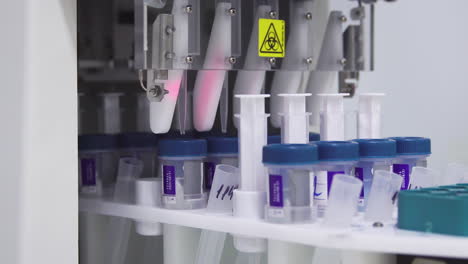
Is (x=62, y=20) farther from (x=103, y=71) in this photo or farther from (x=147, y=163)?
(x=103, y=71)

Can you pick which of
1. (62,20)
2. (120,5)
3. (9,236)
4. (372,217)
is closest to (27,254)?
(9,236)

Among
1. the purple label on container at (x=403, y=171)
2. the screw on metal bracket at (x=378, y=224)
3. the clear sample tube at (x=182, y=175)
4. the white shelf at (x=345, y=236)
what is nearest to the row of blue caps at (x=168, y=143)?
the clear sample tube at (x=182, y=175)

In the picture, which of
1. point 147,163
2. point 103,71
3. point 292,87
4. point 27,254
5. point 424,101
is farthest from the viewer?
point 424,101

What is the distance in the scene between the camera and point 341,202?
1.10 metres

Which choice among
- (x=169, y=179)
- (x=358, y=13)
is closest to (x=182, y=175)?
(x=169, y=179)

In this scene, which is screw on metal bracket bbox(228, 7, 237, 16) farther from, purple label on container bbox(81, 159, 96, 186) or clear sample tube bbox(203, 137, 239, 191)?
purple label on container bbox(81, 159, 96, 186)

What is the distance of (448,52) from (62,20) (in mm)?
1502

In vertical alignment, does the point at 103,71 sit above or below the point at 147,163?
above

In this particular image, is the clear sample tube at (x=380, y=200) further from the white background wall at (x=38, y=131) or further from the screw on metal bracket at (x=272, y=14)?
the white background wall at (x=38, y=131)

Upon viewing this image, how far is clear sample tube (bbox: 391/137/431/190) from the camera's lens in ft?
4.36

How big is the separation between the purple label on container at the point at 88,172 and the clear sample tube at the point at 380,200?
1.99 ft

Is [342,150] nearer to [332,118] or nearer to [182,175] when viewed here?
[332,118]

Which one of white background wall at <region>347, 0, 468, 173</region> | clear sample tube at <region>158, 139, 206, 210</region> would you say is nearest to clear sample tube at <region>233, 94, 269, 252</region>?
clear sample tube at <region>158, 139, 206, 210</region>

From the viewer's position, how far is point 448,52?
2457 mm
